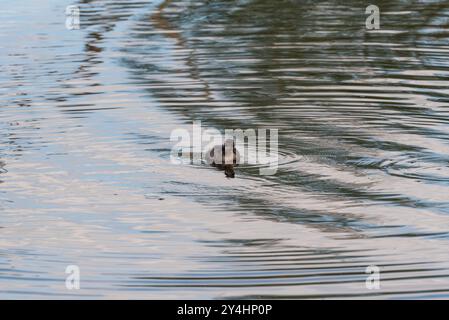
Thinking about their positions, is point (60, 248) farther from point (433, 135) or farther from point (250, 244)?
point (433, 135)

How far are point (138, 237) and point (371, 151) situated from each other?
231 cm

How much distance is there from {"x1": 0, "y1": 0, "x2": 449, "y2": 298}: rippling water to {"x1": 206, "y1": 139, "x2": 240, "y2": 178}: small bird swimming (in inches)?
8.1

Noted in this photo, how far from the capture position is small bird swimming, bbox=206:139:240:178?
840 cm

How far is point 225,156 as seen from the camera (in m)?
8.43

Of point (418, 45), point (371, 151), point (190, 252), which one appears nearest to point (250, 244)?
point (190, 252)

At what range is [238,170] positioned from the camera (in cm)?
834

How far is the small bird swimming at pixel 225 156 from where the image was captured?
8.40 meters

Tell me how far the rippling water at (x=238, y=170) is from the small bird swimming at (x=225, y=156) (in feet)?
0.68

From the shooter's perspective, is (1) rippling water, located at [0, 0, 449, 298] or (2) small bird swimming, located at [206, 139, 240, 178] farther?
(2) small bird swimming, located at [206, 139, 240, 178]

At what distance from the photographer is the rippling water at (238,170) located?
6465 millimetres

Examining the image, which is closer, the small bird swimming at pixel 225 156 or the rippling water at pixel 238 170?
the rippling water at pixel 238 170

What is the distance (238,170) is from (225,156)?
0.16 m

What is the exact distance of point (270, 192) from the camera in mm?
7777

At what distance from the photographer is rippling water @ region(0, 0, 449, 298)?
6465mm
